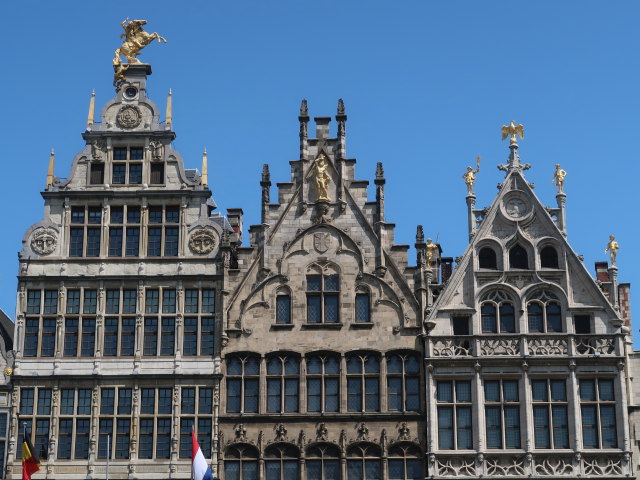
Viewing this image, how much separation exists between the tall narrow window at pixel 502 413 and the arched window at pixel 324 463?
501 cm

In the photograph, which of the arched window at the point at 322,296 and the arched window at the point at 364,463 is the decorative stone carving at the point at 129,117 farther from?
the arched window at the point at 364,463

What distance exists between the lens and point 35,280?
47.8 metres

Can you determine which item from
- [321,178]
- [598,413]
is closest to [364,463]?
[598,413]

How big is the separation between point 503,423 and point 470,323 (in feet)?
11.6

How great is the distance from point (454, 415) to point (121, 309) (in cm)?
1178

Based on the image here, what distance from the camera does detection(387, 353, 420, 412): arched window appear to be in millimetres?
46062

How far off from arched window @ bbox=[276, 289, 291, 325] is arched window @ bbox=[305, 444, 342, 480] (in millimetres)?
4488

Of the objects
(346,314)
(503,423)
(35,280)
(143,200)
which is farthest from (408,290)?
(35,280)

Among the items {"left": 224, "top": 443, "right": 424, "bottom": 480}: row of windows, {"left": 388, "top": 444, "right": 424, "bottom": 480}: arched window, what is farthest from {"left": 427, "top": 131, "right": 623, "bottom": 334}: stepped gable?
Answer: {"left": 224, "top": 443, "right": 424, "bottom": 480}: row of windows

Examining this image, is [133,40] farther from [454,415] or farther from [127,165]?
[454,415]

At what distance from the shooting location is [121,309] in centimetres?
4744

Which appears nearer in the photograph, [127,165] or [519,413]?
[519,413]

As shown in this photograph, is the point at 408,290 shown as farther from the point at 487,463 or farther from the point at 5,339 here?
the point at 5,339

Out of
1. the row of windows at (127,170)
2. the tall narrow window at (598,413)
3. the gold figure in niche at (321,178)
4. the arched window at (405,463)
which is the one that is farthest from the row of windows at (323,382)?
the row of windows at (127,170)
